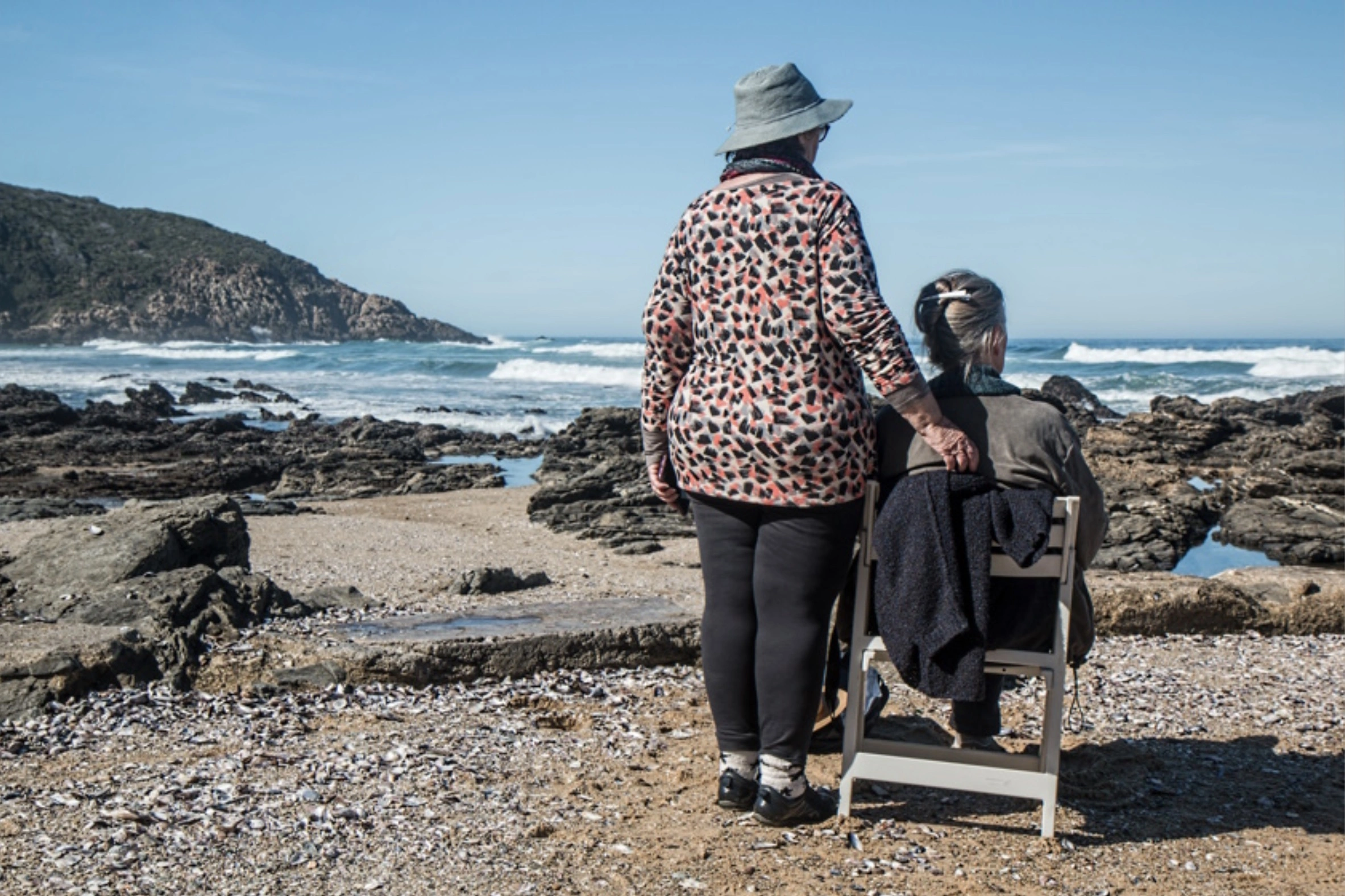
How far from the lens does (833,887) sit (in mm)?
3096

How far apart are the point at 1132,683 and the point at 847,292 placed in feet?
9.86

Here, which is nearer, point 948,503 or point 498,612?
point 948,503

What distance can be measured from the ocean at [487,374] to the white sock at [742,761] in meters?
21.5

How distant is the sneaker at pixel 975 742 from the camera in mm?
3805

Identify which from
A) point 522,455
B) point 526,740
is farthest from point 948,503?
point 522,455

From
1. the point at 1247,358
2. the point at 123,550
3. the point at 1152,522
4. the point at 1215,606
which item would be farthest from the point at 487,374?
the point at 1215,606

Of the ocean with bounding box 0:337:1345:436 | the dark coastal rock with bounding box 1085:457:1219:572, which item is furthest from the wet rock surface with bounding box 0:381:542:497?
the dark coastal rock with bounding box 1085:457:1219:572

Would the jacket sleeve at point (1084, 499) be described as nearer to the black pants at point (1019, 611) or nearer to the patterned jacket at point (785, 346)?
the black pants at point (1019, 611)

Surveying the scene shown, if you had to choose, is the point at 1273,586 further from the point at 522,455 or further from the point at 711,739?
the point at 522,455

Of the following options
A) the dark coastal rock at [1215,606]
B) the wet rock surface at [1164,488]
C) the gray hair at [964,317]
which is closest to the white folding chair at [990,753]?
the gray hair at [964,317]

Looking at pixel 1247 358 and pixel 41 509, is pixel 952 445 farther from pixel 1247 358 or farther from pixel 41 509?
pixel 1247 358

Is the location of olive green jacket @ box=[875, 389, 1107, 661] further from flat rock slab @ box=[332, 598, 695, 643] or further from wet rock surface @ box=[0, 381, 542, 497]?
wet rock surface @ box=[0, 381, 542, 497]

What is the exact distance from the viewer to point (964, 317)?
11.2ft

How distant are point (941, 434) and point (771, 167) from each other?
838 millimetres
